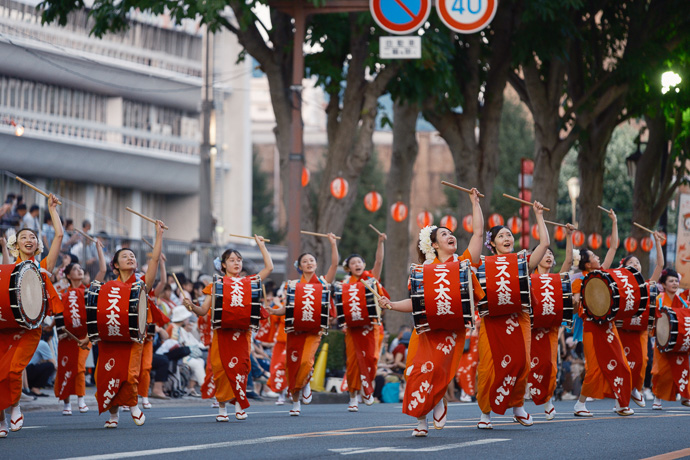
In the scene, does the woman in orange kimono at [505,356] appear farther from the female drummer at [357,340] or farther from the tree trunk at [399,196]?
the tree trunk at [399,196]

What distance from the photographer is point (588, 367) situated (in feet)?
47.2

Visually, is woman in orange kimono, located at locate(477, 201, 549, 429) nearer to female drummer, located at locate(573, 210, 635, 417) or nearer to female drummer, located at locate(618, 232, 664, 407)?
female drummer, located at locate(573, 210, 635, 417)

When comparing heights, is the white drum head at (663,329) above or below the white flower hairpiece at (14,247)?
below

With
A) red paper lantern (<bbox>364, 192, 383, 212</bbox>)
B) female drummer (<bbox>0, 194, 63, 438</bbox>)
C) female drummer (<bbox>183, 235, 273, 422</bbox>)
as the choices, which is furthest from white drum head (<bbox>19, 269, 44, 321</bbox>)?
red paper lantern (<bbox>364, 192, 383, 212</bbox>)

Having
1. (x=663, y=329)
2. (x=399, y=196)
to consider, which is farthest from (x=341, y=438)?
(x=399, y=196)

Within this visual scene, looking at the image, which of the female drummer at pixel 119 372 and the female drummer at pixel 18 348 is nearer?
the female drummer at pixel 18 348

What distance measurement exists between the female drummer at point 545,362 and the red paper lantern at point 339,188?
775 centimetres

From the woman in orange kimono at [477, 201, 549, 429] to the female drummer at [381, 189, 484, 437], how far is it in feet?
2.09

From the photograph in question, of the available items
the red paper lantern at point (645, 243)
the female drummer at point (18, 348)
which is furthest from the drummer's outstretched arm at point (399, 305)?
the red paper lantern at point (645, 243)

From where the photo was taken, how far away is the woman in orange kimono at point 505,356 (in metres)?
11.6

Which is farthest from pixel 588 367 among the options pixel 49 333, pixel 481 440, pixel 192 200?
pixel 192 200

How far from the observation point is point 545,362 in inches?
524

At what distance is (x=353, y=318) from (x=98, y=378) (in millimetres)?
4835

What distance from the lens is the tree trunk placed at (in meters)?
25.8
